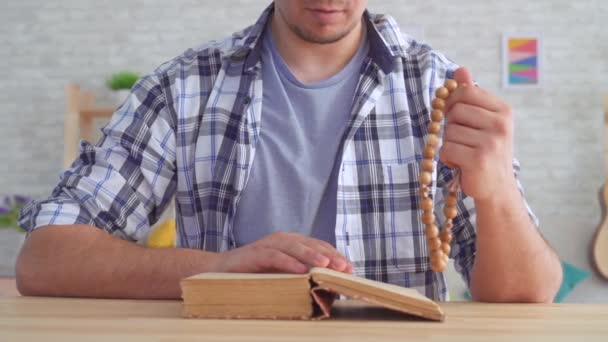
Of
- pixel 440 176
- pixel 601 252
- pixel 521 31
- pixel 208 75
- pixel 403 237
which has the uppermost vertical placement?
pixel 521 31

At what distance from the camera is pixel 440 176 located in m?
1.46

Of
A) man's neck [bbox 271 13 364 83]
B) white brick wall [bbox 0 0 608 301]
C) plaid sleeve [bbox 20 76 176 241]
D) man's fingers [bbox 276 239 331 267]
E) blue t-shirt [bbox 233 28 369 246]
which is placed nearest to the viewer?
man's fingers [bbox 276 239 331 267]

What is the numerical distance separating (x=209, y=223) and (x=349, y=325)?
0.76 metres

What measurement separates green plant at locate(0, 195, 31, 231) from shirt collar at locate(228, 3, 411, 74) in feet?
8.41

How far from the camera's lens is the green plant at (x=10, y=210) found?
3.76 m

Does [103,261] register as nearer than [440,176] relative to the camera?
Yes

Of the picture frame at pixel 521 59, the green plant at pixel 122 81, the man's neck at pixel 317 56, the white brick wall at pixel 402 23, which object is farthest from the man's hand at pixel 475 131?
the green plant at pixel 122 81

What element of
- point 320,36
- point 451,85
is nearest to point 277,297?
point 451,85

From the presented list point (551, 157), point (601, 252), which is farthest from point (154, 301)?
point (551, 157)

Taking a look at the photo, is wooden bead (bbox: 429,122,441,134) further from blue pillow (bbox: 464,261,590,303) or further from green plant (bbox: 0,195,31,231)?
green plant (bbox: 0,195,31,231)

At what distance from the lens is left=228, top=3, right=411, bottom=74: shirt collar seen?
5.03 feet

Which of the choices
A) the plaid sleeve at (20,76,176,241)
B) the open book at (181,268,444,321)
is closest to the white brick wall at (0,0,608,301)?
the plaid sleeve at (20,76,176,241)

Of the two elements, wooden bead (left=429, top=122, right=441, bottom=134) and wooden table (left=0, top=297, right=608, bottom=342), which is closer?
wooden table (left=0, top=297, right=608, bottom=342)

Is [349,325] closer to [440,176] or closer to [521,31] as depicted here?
[440,176]
